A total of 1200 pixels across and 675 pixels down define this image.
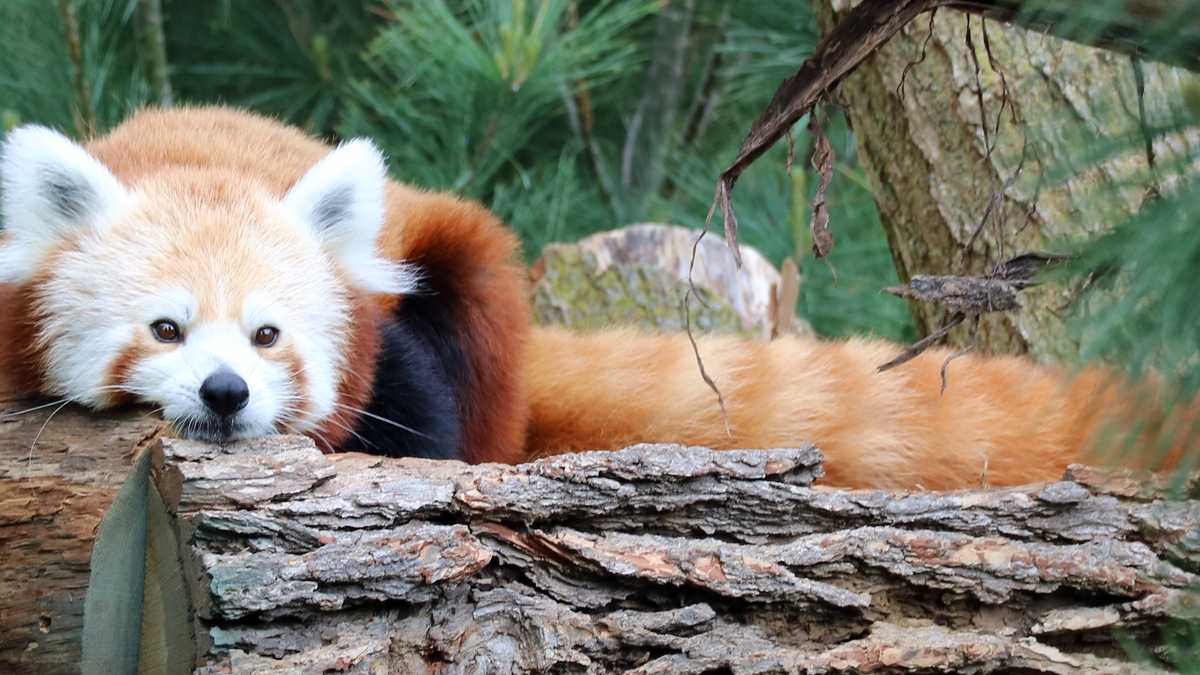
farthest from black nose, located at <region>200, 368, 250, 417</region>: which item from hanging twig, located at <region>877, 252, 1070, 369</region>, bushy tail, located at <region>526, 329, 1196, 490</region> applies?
hanging twig, located at <region>877, 252, 1070, 369</region>

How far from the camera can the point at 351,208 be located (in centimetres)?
232

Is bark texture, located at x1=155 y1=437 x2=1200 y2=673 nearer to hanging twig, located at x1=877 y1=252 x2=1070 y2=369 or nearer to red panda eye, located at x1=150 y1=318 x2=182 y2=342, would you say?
red panda eye, located at x1=150 y1=318 x2=182 y2=342

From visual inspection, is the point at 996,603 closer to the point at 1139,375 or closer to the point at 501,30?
the point at 1139,375

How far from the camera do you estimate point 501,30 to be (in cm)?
398

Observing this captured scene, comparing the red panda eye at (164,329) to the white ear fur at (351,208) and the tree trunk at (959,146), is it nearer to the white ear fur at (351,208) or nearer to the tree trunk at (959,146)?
the white ear fur at (351,208)

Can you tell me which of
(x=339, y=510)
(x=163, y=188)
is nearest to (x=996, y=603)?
(x=339, y=510)

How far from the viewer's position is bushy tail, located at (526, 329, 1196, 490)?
7.48 ft

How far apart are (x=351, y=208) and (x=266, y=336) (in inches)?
15.4

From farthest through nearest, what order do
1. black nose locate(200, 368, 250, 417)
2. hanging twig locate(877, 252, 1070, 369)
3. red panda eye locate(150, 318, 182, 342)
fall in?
red panda eye locate(150, 318, 182, 342), black nose locate(200, 368, 250, 417), hanging twig locate(877, 252, 1070, 369)

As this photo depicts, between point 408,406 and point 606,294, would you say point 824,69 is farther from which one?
point 606,294

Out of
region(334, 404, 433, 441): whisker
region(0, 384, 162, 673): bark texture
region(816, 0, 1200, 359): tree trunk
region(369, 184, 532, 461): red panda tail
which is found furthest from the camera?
region(816, 0, 1200, 359): tree trunk

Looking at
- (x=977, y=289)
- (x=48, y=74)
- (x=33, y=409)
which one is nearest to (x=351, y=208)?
(x=33, y=409)

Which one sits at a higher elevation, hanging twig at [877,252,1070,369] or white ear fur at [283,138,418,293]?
white ear fur at [283,138,418,293]

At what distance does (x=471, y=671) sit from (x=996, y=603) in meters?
0.80
